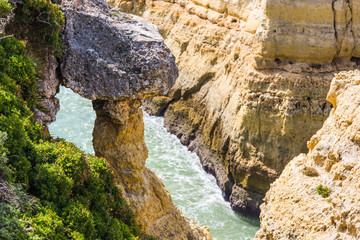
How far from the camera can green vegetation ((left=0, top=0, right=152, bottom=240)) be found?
650 centimetres

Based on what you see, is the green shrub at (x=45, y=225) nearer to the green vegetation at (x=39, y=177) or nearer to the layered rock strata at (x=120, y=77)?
the green vegetation at (x=39, y=177)

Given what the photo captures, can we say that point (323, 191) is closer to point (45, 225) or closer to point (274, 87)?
point (45, 225)

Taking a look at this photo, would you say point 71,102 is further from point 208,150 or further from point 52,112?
point 52,112

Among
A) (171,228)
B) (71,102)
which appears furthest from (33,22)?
(71,102)

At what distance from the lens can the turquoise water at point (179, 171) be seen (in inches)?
728

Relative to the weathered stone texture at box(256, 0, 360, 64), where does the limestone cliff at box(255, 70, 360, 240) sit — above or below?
below

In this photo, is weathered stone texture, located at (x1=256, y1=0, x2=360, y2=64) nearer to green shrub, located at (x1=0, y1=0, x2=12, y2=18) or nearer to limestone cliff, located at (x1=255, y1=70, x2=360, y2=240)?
limestone cliff, located at (x1=255, y1=70, x2=360, y2=240)

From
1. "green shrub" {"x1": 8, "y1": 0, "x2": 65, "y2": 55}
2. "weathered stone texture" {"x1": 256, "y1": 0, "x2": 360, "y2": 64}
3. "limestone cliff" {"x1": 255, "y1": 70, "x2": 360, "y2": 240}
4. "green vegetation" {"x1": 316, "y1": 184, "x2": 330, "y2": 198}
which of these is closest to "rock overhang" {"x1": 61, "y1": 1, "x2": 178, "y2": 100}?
"green shrub" {"x1": 8, "y1": 0, "x2": 65, "y2": 55}

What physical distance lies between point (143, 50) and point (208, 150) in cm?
1324

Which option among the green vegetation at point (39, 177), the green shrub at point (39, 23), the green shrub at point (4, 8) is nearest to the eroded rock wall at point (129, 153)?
the green vegetation at point (39, 177)

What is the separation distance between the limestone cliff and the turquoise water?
9495 mm

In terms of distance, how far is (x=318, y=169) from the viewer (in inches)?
333

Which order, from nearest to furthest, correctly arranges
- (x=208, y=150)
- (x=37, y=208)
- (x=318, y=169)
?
(x=37, y=208) < (x=318, y=169) < (x=208, y=150)

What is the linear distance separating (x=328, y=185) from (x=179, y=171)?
46.8 feet
